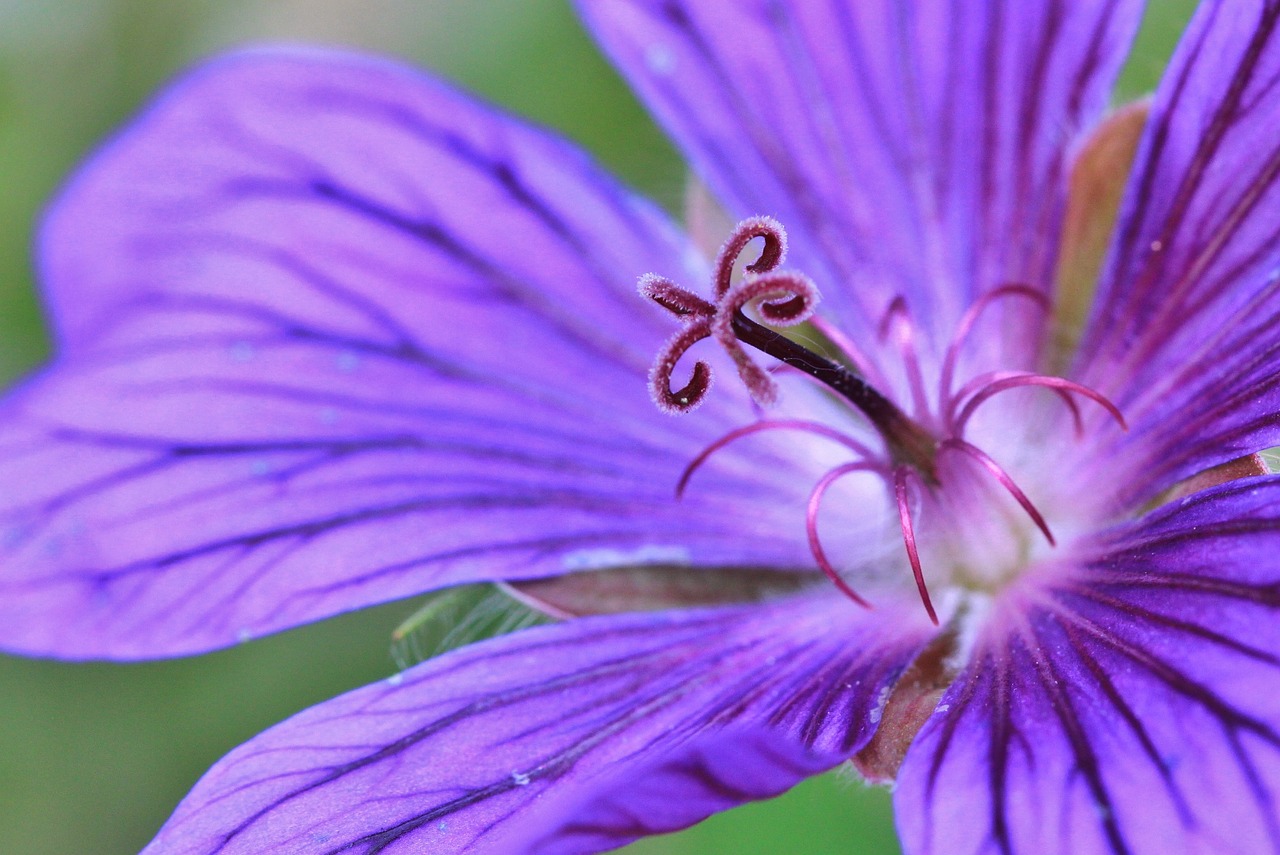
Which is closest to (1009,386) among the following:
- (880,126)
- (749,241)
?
(749,241)

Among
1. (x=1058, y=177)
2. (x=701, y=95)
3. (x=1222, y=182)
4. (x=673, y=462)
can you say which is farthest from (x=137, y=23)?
(x=1222, y=182)

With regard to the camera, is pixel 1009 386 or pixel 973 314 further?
pixel 973 314

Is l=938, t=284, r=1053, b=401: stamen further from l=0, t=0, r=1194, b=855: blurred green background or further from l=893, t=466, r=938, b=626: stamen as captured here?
l=0, t=0, r=1194, b=855: blurred green background

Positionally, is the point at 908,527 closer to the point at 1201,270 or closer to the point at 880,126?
the point at 1201,270

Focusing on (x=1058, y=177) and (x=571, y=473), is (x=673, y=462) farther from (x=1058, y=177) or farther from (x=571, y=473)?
(x=1058, y=177)

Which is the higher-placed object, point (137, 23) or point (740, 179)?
point (137, 23)

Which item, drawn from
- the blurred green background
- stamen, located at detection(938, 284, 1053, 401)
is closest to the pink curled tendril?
stamen, located at detection(938, 284, 1053, 401)
